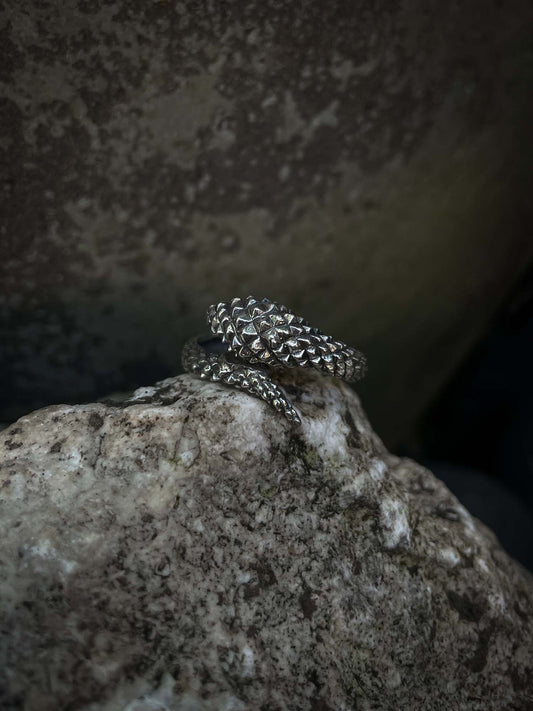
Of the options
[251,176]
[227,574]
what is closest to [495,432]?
[251,176]

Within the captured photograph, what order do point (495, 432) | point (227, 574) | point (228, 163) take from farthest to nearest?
point (495, 432) → point (228, 163) → point (227, 574)

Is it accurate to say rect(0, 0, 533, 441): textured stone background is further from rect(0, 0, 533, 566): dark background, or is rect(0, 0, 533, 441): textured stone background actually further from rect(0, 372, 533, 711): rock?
rect(0, 372, 533, 711): rock

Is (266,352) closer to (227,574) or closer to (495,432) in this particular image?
(227,574)

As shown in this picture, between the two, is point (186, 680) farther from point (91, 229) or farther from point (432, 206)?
point (432, 206)

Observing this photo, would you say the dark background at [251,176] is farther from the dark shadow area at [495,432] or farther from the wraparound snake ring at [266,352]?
the wraparound snake ring at [266,352]

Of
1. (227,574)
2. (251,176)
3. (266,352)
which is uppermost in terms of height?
(251,176)

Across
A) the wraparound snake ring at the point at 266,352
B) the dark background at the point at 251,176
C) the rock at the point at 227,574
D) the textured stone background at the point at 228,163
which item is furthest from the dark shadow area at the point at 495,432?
the wraparound snake ring at the point at 266,352
